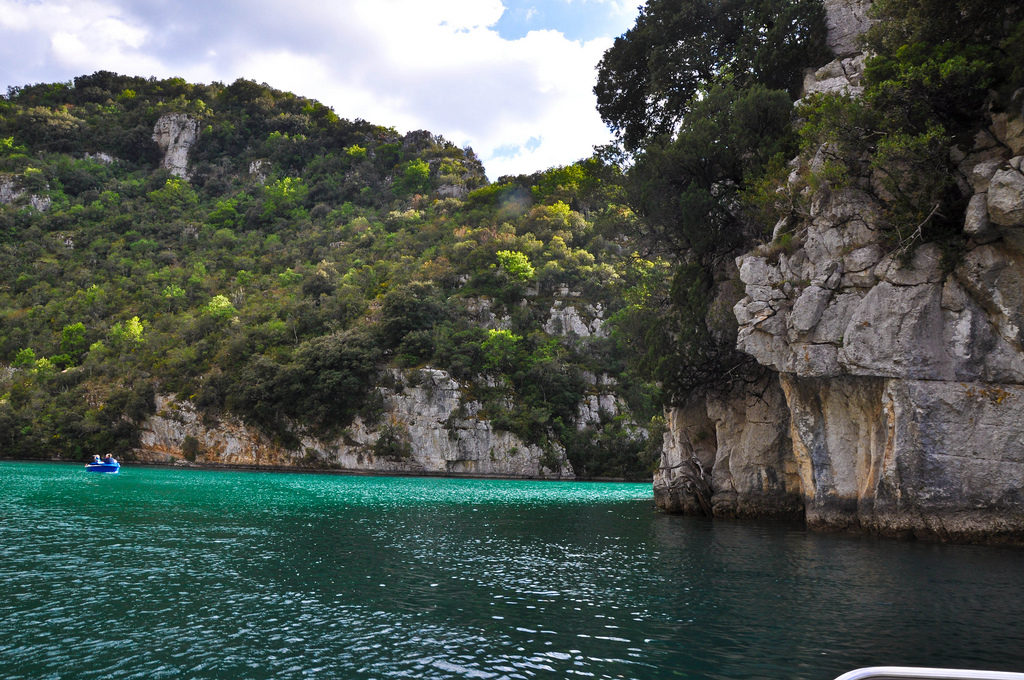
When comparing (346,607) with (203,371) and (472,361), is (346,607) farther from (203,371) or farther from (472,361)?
(203,371)

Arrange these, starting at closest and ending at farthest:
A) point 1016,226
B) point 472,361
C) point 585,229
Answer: point 1016,226, point 472,361, point 585,229

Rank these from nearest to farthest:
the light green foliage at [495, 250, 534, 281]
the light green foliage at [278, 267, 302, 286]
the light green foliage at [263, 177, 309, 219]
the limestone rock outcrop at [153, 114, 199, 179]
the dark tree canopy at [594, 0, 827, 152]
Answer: the dark tree canopy at [594, 0, 827, 152] → the light green foliage at [495, 250, 534, 281] → the light green foliage at [278, 267, 302, 286] → the light green foliage at [263, 177, 309, 219] → the limestone rock outcrop at [153, 114, 199, 179]

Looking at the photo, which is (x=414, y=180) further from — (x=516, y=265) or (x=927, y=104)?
(x=927, y=104)

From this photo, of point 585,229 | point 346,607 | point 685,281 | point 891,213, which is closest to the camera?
point 346,607

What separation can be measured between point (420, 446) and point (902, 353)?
5507cm

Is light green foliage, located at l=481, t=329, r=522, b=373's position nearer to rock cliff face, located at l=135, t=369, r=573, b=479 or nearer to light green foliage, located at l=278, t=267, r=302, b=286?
rock cliff face, located at l=135, t=369, r=573, b=479

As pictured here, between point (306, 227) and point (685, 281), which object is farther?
point (306, 227)

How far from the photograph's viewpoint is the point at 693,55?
35.8 meters

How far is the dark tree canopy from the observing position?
102ft

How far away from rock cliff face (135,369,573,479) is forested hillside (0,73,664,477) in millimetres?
1514

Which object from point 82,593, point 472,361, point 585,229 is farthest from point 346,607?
point 585,229

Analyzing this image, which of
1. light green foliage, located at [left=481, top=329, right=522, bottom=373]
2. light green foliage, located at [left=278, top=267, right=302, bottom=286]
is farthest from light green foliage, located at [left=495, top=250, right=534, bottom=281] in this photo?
light green foliage, located at [left=278, top=267, right=302, bottom=286]

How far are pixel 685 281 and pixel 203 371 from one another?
62411 mm

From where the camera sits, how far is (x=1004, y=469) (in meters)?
19.9
